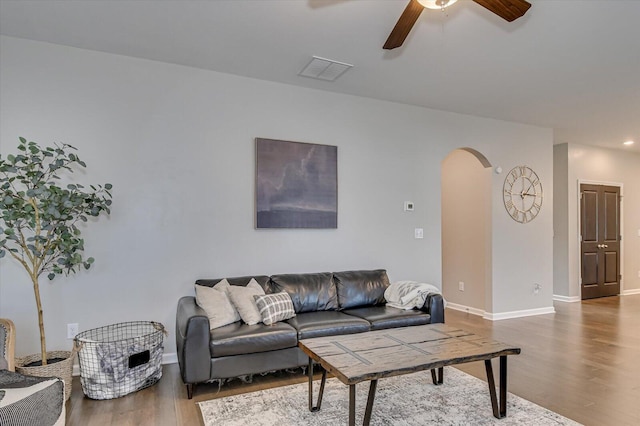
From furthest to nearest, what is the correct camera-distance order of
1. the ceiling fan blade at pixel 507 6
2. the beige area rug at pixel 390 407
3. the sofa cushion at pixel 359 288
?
1. the sofa cushion at pixel 359 288
2. the beige area rug at pixel 390 407
3. the ceiling fan blade at pixel 507 6

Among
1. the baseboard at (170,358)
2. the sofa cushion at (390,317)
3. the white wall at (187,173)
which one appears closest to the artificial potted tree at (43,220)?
the white wall at (187,173)

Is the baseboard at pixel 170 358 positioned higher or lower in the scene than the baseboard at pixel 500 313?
higher

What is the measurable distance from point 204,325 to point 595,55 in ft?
12.8

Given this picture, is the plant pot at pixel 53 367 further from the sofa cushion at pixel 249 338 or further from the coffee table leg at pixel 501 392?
the coffee table leg at pixel 501 392

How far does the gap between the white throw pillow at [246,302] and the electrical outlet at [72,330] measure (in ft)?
4.20

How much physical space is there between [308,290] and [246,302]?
709 millimetres

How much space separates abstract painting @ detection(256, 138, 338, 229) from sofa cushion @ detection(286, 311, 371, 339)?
1.02 metres

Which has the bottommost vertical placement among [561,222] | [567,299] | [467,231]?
[567,299]

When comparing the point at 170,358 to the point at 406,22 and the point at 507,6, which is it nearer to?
the point at 406,22

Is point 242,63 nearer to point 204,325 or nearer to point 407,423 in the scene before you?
point 204,325

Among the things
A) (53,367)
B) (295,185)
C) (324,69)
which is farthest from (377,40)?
(53,367)

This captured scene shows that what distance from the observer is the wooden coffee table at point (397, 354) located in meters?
2.04

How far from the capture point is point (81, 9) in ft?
8.73

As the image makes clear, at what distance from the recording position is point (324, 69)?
11.8 feet
